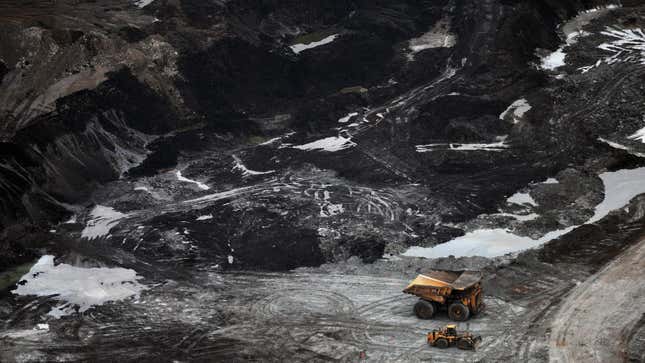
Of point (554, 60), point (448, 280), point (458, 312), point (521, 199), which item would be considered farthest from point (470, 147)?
point (458, 312)

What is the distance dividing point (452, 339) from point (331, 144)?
14637 mm

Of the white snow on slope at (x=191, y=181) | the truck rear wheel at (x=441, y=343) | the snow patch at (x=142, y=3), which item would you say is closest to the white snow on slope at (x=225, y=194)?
the white snow on slope at (x=191, y=181)

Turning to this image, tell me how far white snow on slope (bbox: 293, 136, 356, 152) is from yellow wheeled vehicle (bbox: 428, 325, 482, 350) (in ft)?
45.1

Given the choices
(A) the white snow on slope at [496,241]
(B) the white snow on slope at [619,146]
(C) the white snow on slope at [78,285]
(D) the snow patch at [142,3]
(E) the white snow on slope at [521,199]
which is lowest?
(A) the white snow on slope at [496,241]

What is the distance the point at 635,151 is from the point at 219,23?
781 inches

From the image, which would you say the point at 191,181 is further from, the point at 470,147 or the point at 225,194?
the point at 470,147

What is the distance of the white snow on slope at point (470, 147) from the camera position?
26031 mm

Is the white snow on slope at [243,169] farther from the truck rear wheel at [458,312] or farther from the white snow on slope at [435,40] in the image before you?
the truck rear wheel at [458,312]

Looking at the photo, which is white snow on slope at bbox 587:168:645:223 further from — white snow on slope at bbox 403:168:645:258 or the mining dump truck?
the mining dump truck

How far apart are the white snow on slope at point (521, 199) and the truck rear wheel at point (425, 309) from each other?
23.6 feet

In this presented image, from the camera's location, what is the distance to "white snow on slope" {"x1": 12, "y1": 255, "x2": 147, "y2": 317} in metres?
18.4

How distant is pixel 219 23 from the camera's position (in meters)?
34.6

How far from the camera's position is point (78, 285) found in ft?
62.7

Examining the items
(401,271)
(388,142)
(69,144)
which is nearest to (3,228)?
(69,144)
